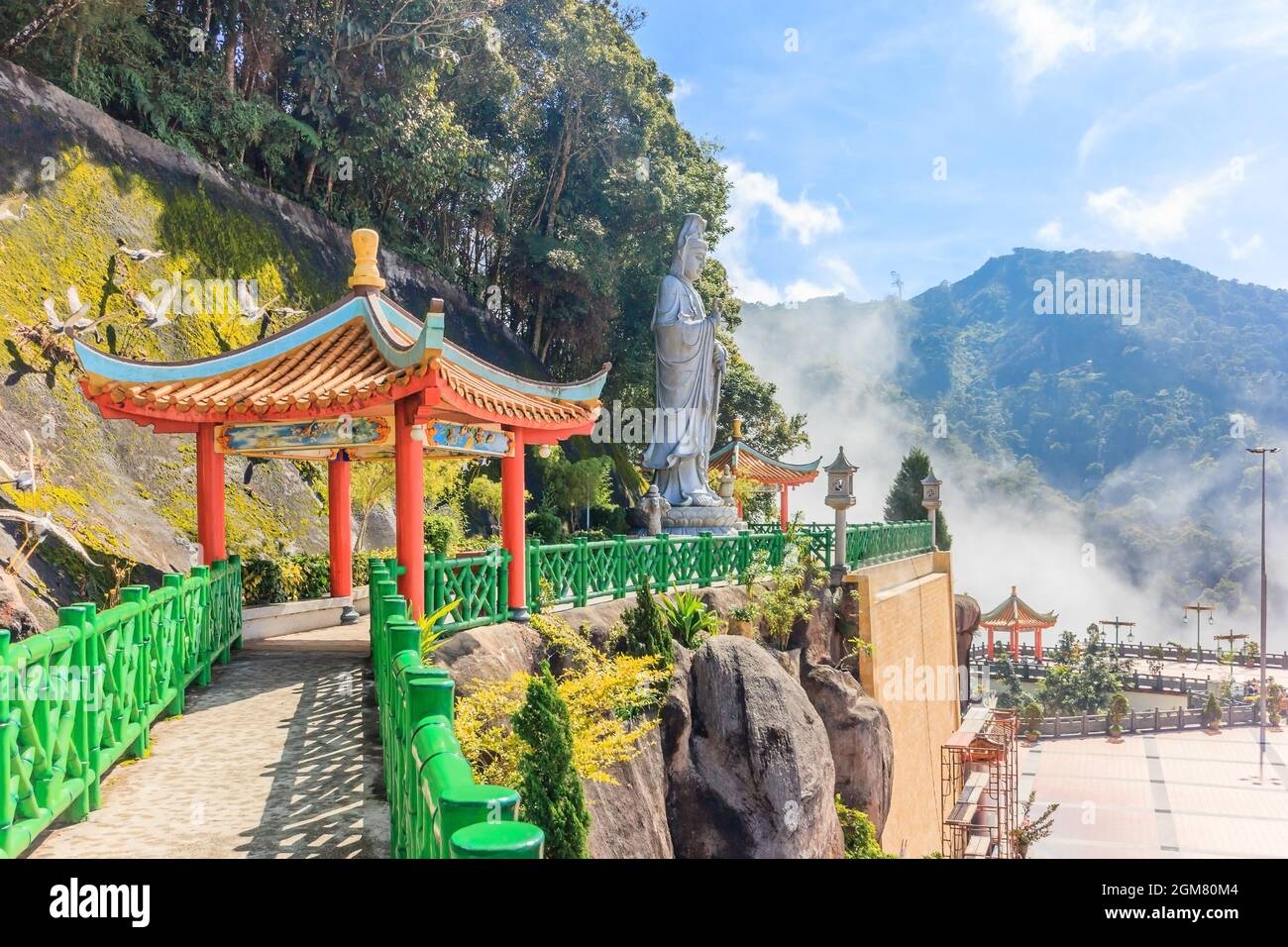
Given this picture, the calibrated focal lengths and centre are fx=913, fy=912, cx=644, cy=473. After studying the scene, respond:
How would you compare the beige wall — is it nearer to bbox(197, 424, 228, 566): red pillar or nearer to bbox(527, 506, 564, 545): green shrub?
bbox(527, 506, 564, 545): green shrub

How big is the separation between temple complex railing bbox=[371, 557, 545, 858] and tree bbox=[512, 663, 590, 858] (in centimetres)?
198

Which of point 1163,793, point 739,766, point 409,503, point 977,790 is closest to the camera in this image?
point 409,503

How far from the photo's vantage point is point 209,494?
8.91m

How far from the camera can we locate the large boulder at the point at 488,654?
7875mm

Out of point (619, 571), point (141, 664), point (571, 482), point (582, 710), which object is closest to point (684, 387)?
point (571, 482)

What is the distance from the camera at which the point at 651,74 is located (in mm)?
27938

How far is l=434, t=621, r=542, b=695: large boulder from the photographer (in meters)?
7.88

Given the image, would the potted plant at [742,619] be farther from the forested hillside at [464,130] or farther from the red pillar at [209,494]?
the forested hillside at [464,130]

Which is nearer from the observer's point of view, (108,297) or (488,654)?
(488,654)

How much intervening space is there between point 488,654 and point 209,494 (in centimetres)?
323

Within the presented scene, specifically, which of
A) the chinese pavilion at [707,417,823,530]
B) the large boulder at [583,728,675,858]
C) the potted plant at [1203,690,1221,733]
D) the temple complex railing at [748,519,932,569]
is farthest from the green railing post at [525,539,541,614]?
the potted plant at [1203,690,1221,733]

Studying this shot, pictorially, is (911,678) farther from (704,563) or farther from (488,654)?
(488,654)

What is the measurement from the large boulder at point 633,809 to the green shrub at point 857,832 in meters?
3.63
